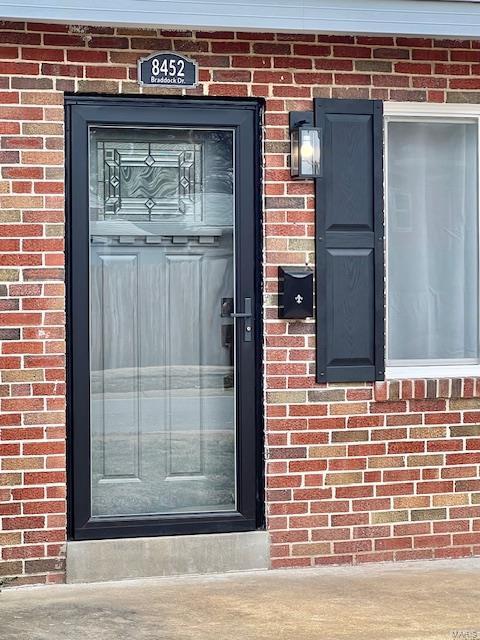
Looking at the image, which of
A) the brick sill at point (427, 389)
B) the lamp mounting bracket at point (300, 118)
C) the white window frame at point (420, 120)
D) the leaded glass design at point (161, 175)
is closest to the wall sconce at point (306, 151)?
the lamp mounting bracket at point (300, 118)

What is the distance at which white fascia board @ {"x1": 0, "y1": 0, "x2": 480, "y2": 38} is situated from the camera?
625 centimetres

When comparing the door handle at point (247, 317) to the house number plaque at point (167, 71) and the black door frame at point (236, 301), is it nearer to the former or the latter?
the black door frame at point (236, 301)

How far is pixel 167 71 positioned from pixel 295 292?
1.42 metres

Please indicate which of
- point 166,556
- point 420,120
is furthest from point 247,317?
point 420,120

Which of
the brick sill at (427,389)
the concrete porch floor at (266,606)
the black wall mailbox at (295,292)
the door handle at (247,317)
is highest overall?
the black wall mailbox at (295,292)

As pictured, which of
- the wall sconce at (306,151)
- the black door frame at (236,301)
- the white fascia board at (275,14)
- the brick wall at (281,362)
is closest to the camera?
the white fascia board at (275,14)

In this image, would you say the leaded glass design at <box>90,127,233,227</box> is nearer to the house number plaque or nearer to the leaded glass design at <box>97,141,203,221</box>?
the leaded glass design at <box>97,141,203,221</box>

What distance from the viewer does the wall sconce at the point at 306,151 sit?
6.72 metres

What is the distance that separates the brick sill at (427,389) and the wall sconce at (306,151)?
1.28 metres

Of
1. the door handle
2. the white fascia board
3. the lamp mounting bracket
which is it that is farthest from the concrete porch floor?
the white fascia board

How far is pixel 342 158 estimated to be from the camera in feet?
22.7

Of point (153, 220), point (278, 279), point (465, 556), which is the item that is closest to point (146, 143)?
point (153, 220)

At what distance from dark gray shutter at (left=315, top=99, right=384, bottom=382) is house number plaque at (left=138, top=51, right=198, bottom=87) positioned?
0.75 m

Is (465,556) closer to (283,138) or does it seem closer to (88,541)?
(88,541)
